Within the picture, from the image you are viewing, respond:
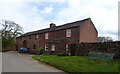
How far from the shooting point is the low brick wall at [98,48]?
16527 millimetres

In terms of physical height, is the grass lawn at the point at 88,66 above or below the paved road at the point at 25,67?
above

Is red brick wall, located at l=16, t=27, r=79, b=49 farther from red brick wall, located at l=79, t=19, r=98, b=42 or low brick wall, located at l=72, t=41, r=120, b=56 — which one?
low brick wall, located at l=72, t=41, r=120, b=56

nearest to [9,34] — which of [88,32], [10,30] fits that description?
[10,30]

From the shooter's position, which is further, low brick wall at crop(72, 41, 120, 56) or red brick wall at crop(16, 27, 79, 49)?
red brick wall at crop(16, 27, 79, 49)

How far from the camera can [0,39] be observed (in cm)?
4831

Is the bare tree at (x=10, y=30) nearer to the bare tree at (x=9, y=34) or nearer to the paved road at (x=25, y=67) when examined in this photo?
the bare tree at (x=9, y=34)

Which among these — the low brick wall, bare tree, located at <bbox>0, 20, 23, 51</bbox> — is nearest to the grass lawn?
the low brick wall

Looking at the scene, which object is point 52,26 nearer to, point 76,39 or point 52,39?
point 52,39

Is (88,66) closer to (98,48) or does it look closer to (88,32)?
(98,48)

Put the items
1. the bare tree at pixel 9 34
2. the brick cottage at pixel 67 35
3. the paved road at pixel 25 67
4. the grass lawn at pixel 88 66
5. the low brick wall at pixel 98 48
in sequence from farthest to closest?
the bare tree at pixel 9 34, the brick cottage at pixel 67 35, the low brick wall at pixel 98 48, the paved road at pixel 25 67, the grass lawn at pixel 88 66

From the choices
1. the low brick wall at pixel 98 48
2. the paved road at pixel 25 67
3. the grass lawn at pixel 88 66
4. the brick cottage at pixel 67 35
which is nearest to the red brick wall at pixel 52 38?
the brick cottage at pixel 67 35

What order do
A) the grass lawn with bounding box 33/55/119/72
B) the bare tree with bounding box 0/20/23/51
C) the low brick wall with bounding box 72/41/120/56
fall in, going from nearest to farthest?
the grass lawn with bounding box 33/55/119/72 < the low brick wall with bounding box 72/41/120/56 < the bare tree with bounding box 0/20/23/51

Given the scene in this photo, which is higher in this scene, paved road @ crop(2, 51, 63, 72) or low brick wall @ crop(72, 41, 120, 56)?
low brick wall @ crop(72, 41, 120, 56)

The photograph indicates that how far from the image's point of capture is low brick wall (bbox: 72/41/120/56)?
1653 centimetres
